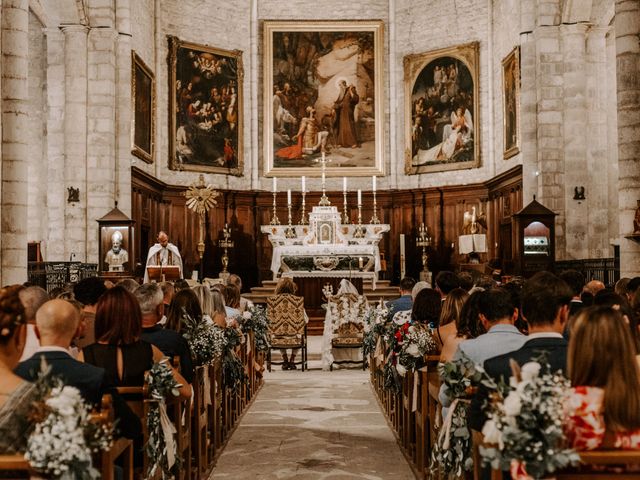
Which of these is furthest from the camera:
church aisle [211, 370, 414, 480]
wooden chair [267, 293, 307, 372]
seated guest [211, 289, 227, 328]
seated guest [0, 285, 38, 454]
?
wooden chair [267, 293, 307, 372]

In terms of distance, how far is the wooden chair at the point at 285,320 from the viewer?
1417cm

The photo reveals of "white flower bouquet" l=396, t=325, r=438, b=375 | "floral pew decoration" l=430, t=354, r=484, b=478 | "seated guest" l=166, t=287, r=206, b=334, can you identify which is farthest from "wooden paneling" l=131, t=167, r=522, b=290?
"floral pew decoration" l=430, t=354, r=484, b=478

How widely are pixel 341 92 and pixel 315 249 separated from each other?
20.6ft

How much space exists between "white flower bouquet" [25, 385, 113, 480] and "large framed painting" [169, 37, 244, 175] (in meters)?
20.6

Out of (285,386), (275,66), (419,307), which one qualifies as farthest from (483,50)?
(419,307)

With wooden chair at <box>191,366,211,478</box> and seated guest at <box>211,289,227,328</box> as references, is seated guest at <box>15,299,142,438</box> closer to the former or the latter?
wooden chair at <box>191,366,211,478</box>

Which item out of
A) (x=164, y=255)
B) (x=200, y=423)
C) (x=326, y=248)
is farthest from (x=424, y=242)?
(x=200, y=423)

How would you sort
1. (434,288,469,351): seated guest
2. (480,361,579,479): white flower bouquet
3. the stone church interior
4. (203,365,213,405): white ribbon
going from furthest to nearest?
1. (203,365,213,405): white ribbon
2. (434,288,469,351): seated guest
3. the stone church interior
4. (480,361,579,479): white flower bouquet

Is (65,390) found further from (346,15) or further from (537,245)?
(346,15)

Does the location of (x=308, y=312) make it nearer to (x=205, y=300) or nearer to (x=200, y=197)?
(x=200, y=197)

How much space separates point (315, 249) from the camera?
70.6ft

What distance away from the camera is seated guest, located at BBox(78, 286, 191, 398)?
478cm

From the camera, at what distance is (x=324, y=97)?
84.3 ft

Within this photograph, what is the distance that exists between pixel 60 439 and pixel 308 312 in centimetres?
1735
